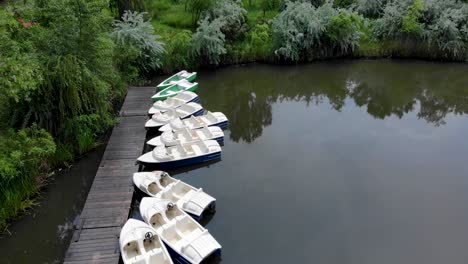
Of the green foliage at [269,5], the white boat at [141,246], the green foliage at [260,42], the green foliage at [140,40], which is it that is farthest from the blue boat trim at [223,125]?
the green foliage at [269,5]

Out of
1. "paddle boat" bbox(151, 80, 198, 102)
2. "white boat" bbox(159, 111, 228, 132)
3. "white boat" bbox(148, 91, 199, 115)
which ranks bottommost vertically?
"white boat" bbox(159, 111, 228, 132)

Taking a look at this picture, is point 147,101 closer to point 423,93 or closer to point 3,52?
point 3,52

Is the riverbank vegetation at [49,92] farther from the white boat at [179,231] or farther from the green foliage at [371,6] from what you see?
the green foliage at [371,6]

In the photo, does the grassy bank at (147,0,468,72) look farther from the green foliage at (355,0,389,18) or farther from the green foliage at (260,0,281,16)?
the green foliage at (260,0,281,16)

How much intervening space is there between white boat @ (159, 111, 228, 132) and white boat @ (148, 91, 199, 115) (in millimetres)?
1158

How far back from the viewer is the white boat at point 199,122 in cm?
1405

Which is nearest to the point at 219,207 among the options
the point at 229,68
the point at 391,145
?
the point at 391,145

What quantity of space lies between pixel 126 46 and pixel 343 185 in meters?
10.6

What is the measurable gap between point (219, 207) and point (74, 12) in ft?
24.1

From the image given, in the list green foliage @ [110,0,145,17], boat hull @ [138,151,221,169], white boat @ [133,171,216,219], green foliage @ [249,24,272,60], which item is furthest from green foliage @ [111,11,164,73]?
white boat @ [133,171,216,219]

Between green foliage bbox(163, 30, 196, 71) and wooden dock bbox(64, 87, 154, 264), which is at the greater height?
green foliage bbox(163, 30, 196, 71)

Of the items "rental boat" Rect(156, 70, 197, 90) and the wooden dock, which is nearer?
the wooden dock

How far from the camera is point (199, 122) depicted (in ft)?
47.5

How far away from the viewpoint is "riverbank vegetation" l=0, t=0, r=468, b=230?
36.1 feet
